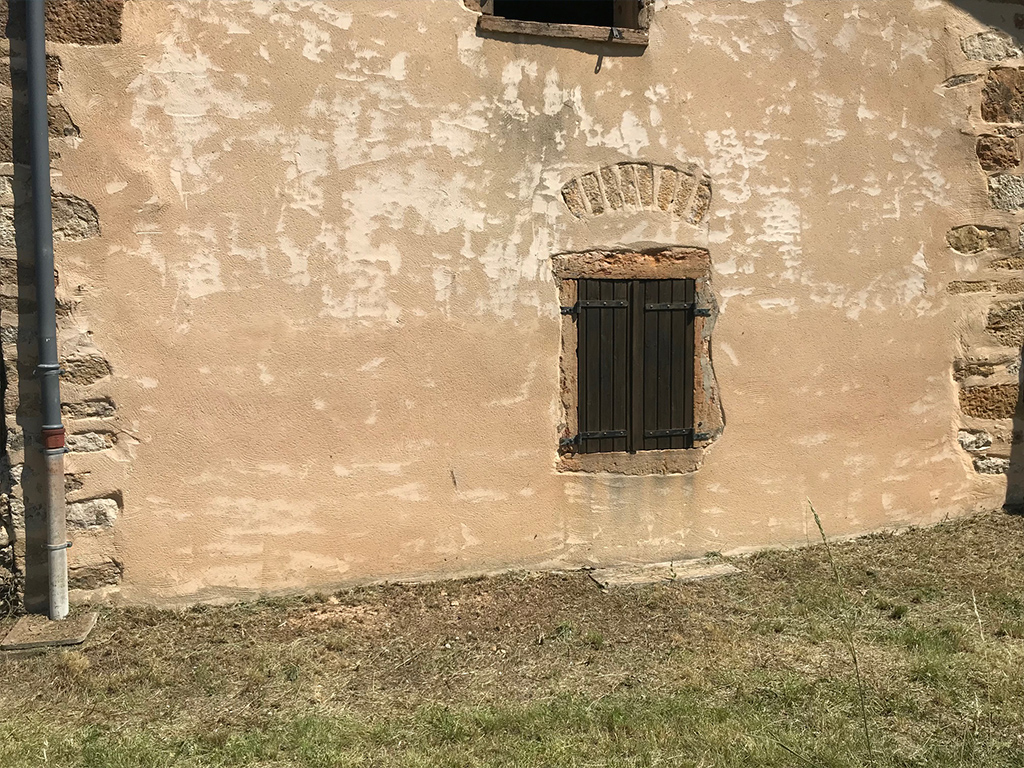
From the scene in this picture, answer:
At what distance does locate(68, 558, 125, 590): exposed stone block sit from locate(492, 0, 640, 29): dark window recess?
3.70 meters

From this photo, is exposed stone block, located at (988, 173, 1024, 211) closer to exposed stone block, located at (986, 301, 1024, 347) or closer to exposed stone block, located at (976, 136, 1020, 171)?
exposed stone block, located at (976, 136, 1020, 171)

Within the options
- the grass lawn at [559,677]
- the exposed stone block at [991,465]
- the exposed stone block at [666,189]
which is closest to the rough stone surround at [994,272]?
the exposed stone block at [991,465]

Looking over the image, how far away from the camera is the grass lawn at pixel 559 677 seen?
336 centimetres

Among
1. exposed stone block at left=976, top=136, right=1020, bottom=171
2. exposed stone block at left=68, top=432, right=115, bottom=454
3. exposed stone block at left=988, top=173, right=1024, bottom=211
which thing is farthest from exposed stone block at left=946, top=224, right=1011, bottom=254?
exposed stone block at left=68, top=432, right=115, bottom=454

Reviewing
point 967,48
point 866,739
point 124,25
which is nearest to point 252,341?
point 124,25

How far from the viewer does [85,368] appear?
15.0 ft

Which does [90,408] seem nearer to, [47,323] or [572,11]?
[47,323]

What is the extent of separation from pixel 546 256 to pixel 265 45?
5.83ft

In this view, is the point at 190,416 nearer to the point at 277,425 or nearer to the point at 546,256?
the point at 277,425

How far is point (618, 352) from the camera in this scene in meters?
5.37

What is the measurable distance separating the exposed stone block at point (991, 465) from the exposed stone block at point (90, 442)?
5.19 meters

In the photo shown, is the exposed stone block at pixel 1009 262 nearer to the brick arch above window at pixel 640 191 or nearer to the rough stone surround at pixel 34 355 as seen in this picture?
the brick arch above window at pixel 640 191

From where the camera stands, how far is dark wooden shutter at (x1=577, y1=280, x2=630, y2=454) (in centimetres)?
530

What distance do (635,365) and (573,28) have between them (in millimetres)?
1862
